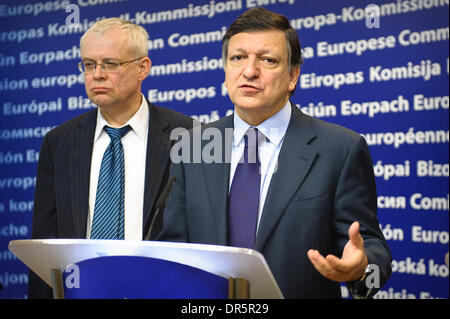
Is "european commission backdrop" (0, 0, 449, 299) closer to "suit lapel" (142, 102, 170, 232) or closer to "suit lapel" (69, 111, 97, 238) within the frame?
"suit lapel" (142, 102, 170, 232)

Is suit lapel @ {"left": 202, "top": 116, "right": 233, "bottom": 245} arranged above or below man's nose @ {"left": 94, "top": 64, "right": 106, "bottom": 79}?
below

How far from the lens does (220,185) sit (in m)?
2.10

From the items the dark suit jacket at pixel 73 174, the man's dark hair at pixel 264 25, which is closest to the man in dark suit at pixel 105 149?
the dark suit jacket at pixel 73 174

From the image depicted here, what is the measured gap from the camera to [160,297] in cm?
132

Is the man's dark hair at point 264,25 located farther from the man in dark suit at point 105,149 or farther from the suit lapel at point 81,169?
the suit lapel at point 81,169

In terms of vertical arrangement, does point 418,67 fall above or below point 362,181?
above

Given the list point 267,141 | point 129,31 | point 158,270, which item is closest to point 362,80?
point 129,31

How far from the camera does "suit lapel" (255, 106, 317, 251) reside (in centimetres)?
197

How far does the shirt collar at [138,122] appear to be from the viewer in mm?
2799

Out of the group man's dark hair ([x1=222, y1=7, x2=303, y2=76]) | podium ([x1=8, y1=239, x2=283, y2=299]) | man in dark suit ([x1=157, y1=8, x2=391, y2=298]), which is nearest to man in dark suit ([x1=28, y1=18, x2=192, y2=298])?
man in dark suit ([x1=157, y1=8, x2=391, y2=298])

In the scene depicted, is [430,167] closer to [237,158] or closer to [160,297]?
[237,158]
